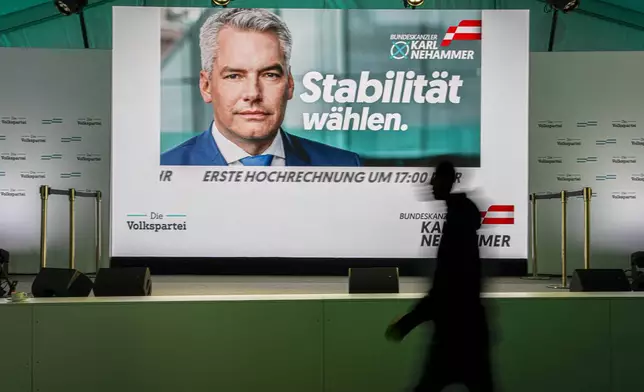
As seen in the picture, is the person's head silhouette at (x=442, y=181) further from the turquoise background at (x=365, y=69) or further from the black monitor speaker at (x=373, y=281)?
the turquoise background at (x=365, y=69)

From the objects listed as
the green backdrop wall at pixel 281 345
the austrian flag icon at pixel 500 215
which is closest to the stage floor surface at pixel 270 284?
the austrian flag icon at pixel 500 215

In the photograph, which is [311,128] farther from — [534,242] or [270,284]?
[534,242]

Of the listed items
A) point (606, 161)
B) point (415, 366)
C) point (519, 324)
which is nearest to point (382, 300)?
point (415, 366)

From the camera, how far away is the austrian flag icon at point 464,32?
7.46 meters

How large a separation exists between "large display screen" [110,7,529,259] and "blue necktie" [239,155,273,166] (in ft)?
0.05

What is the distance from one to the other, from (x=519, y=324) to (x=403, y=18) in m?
4.51

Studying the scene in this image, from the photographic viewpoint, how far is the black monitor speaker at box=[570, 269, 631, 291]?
4609 mm

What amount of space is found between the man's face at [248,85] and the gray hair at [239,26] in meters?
0.05

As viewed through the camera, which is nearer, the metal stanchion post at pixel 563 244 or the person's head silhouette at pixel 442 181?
the person's head silhouette at pixel 442 181

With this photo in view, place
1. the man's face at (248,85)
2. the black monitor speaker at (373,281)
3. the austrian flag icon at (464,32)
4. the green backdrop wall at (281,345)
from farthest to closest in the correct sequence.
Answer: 1. the austrian flag icon at (464,32)
2. the man's face at (248,85)
3. the black monitor speaker at (373,281)
4. the green backdrop wall at (281,345)

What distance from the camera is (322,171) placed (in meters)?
7.48

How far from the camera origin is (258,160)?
7.45m

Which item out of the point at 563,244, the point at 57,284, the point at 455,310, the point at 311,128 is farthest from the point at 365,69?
the point at 455,310

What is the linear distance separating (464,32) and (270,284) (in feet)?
11.1
